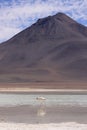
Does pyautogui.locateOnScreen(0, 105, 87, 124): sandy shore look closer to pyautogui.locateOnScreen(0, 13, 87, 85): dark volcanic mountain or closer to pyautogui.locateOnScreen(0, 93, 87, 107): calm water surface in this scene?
pyautogui.locateOnScreen(0, 93, 87, 107): calm water surface

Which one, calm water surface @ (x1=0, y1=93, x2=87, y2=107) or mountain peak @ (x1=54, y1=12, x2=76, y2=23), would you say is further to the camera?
mountain peak @ (x1=54, y1=12, x2=76, y2=23)

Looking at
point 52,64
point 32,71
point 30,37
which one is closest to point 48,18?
point 30,37

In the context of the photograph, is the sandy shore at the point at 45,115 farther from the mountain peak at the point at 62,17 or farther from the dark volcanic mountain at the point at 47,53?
the mountain peak at the point at 62,17

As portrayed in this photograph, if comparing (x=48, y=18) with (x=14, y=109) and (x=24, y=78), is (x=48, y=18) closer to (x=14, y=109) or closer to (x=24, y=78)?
(x=24, y=78)

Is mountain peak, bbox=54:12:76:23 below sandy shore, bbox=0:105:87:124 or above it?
above

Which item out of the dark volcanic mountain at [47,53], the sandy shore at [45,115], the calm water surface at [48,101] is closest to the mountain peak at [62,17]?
the dark volcanic mountain at [47,53]

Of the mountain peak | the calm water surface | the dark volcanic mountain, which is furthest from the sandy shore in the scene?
the mountain peak

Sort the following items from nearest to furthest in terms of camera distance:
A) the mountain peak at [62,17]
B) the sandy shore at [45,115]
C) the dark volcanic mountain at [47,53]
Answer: the sandy shore at [45,115] < the dark volcanic mountain at [47,53] < the mountain peak at [62,17]

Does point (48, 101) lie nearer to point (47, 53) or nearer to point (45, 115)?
point (45, 115)

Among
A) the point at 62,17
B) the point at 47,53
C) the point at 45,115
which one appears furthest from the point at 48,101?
the point at 62,17
